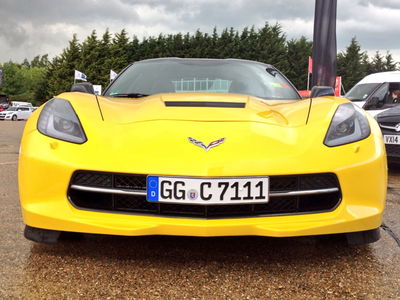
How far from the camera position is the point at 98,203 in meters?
2.01

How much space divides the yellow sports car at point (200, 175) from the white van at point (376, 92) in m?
5.37

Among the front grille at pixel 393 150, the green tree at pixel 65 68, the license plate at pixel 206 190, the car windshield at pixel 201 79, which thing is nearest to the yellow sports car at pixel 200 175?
the license plate at pixel 206 190

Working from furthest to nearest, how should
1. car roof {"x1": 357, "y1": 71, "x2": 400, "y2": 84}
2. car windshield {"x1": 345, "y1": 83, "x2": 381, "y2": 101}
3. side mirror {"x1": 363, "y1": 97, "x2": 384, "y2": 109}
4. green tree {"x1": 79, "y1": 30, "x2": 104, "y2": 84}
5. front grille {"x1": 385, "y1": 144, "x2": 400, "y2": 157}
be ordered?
green tree {"x1": 79, "y1": 30, "x2": 104, "y2": 84}
car windshield {"x1": 345, "y1": 83, "x2": 381, "y2": 101}
car roof {"x1": 357, "y1": 71, "x2": 400, "y2": 84}
side mirror {"x1": 363, "y1": 97, "x2": 384, "y2": 109}
front grille {"x1": 385, "y1": 144, "x2": 400, "y2": 157}

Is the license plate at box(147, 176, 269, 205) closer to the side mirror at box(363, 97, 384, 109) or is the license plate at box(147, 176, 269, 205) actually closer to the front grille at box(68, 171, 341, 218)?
the front grille at box(68, 171, 341, 218)

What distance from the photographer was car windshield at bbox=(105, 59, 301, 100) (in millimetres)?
3084

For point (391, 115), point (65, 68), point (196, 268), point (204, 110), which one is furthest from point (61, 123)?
point (65, 68)

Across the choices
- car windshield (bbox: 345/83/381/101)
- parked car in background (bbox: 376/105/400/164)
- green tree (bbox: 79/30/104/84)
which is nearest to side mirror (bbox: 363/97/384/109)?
car windshield (bbox: 345/83/381/101)

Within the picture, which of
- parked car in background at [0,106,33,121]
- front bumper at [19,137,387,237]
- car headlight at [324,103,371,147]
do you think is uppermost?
car headlight at [324,103,371,147]

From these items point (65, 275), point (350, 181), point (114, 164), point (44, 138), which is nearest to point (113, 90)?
point (44, 138)

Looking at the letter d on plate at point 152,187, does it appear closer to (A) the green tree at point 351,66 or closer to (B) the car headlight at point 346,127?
(B) the car headlight at point 346,127

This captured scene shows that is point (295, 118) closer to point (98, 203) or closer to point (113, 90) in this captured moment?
point (98, 203)

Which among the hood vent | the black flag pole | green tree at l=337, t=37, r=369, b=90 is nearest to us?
the hood vent

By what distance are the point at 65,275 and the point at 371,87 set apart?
760cm

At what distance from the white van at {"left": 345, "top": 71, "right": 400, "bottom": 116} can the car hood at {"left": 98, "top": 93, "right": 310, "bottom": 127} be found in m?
5.07
